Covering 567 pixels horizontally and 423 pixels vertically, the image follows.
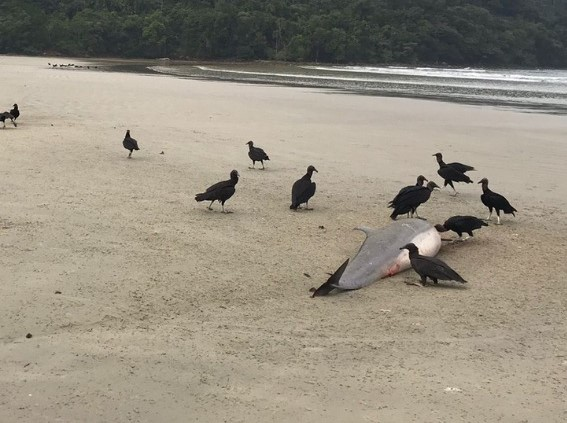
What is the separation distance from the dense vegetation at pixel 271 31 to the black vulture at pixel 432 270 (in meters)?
93.0

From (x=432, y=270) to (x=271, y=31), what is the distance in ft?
328

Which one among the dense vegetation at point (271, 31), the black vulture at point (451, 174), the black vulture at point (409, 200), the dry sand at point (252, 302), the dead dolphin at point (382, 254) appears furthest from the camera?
the dense vegetation at point (271, 31)

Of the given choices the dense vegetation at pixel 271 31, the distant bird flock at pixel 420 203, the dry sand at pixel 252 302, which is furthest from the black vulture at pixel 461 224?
the dense vegetation at pixel 271 31

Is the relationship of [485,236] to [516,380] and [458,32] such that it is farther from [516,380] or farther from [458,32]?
[458,32]

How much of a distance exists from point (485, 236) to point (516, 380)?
157 inches

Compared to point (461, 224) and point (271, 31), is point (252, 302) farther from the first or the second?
point (271, 31)

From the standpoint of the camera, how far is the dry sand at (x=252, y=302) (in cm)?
435

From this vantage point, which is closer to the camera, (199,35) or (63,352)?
(63,352)

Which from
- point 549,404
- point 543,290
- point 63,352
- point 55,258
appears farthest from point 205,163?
point 549,404

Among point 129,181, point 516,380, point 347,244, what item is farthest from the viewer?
point 129,181

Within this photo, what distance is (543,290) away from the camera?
6.65 m

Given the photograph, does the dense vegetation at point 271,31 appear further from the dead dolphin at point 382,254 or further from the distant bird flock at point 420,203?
the dead dolphin at point 382,254

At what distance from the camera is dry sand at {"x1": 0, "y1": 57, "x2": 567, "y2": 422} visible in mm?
4352

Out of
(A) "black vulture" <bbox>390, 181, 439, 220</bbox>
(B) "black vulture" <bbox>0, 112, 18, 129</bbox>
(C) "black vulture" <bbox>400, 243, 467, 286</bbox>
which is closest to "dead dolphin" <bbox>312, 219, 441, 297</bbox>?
(C) "black vulture" <bbox>400, 243, 467, 286</bbox>
